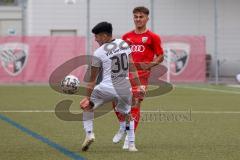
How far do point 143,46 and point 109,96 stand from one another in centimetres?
121

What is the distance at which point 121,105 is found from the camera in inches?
379

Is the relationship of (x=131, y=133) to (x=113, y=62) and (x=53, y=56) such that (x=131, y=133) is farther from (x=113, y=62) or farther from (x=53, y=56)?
(x=53, y=56)

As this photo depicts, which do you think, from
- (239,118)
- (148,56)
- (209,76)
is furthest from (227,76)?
(148,56)

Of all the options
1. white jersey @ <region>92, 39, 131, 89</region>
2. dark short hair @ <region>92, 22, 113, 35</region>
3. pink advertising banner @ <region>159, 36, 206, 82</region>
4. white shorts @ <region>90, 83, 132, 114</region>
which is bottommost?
pink advertising banner @ <region>159, 36, 206, 82</region>

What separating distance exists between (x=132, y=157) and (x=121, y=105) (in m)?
1.16

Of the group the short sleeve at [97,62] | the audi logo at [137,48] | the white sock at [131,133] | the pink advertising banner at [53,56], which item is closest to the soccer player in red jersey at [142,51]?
the audi logo at [137,48]

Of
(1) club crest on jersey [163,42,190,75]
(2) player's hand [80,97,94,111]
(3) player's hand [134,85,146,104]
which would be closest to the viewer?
(2) player's hand [80,97,94,111]

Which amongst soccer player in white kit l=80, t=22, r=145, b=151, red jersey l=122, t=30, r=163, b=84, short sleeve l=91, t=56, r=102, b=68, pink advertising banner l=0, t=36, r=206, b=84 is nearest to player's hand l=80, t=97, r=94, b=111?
soccer player in white kit l=80, t=22, r=145, b=151

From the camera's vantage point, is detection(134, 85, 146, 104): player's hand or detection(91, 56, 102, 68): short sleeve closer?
detection(91, 56, 102, 68): short sleeve

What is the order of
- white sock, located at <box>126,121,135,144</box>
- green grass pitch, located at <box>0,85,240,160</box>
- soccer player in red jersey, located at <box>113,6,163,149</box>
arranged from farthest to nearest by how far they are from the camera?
soccer player in red jersey, located at <box>113,6,163,149</box> < white sock, located at <box>126,121,135,144</box> < green grass pitch, located at <box>0,85,240,160</box>

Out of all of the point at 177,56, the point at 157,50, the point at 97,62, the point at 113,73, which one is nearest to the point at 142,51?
the point at 157,50

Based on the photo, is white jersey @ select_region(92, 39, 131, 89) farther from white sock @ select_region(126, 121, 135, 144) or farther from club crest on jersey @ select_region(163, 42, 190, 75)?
club crest on jersey @ select_region(163, 42, 190, 75)

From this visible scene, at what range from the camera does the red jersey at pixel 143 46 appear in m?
10.2

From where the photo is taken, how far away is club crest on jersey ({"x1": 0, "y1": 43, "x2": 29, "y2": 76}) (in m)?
31.6
